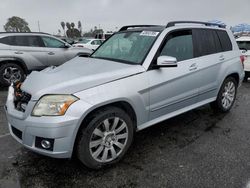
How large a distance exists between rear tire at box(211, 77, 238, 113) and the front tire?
7.80 ft

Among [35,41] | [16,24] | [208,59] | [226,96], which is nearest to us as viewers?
[208,59]

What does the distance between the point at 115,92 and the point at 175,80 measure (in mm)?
Result: 1111

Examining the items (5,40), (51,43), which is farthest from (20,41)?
(51,43)

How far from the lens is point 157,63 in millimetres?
3262

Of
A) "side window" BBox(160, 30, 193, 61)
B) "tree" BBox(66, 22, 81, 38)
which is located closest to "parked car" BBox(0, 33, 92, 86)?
"side window" BBox(160, 30, 193, 61)

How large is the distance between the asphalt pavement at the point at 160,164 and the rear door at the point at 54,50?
4.24 meters

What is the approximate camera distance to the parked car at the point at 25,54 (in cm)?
732

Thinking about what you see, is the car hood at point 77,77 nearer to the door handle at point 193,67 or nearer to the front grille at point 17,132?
the front grille at point 17,132

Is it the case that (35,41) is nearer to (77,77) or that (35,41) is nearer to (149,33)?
(149,33)

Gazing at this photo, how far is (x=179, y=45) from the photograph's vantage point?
3809mm

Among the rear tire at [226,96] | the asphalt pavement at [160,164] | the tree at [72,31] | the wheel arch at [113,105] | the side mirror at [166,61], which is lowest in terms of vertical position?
the asphalt pavement at [160,164]

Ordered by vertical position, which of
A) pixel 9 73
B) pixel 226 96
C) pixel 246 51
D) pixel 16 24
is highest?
pixel 16 24

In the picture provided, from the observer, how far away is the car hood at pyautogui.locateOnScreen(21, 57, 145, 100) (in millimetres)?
2678

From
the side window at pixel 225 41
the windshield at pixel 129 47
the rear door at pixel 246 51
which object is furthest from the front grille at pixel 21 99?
the rear door at pixel 246 51
